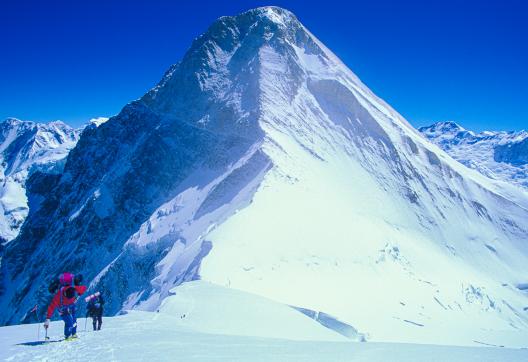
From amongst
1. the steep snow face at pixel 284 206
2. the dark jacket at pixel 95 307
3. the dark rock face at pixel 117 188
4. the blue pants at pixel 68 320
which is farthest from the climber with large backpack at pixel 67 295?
the dark rock face at pixel 117 188

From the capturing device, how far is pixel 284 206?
46.8m

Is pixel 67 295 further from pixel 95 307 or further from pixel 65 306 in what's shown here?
pixel 95 307

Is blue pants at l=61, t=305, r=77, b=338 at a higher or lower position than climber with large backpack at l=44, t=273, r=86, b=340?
lower

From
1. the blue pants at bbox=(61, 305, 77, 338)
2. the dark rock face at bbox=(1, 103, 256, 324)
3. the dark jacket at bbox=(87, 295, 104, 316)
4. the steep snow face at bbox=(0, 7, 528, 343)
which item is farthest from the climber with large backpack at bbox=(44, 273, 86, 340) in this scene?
the dark rock face at bbox=(1, 103, 256, 324)

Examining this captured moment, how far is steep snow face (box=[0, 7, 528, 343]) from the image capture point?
37.9m

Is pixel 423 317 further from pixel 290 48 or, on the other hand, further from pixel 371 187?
pixel 290 48

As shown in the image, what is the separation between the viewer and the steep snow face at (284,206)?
37906 mm

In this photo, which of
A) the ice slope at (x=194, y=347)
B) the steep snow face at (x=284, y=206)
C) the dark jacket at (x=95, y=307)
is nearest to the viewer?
the ice slope at (x=194, y=347)

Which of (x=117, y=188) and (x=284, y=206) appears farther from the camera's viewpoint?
(x=117, y=188)

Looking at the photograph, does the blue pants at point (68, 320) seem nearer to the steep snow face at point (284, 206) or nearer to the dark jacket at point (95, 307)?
the dark jacket at point (95, 307)

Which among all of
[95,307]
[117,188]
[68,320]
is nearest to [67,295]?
[68,320]

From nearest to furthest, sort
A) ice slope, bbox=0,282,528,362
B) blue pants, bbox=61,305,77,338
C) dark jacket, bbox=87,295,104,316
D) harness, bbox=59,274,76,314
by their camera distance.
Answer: ice slope, bbox=0,282,528,362
blue pants, bbox=61,305,77,338
harness, bbox=59,274,76,314
dark jacket, bbox=87,295,104,316

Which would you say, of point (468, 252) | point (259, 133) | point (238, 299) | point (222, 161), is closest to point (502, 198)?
point (468, 252)

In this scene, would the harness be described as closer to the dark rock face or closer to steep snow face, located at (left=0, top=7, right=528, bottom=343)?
steep snow face, located at (left=0, top=7, right=528, bottom=343)
